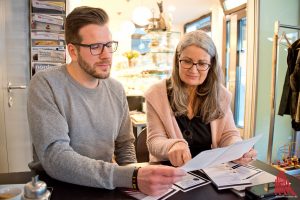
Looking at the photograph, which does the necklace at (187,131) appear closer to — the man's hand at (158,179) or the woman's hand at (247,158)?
the woman's hand at (247,158)

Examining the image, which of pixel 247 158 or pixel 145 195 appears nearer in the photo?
pixel 145 195

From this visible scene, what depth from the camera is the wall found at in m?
2.78

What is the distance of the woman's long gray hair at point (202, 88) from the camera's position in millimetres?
1267

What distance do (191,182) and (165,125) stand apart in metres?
0.46

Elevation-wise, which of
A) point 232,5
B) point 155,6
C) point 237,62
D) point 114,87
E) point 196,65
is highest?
point 155,6

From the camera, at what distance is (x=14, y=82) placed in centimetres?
197

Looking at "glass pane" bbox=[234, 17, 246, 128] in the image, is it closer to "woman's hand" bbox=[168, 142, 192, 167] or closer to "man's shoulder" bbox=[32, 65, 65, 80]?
"woman's hand" bbox=[168, 142, 192, 167]

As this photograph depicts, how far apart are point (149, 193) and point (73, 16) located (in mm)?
750

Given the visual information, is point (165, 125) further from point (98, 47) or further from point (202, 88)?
point (98, 47)

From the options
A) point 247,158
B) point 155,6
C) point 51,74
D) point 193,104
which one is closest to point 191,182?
point 247,158

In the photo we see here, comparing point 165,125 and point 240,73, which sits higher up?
point 240,73

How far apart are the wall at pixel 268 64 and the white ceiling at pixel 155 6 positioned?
1.82 meters

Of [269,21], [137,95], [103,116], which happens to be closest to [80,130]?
[103,116]

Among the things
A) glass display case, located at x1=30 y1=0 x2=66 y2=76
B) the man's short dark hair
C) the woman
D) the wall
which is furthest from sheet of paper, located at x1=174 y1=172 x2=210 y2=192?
the wall
